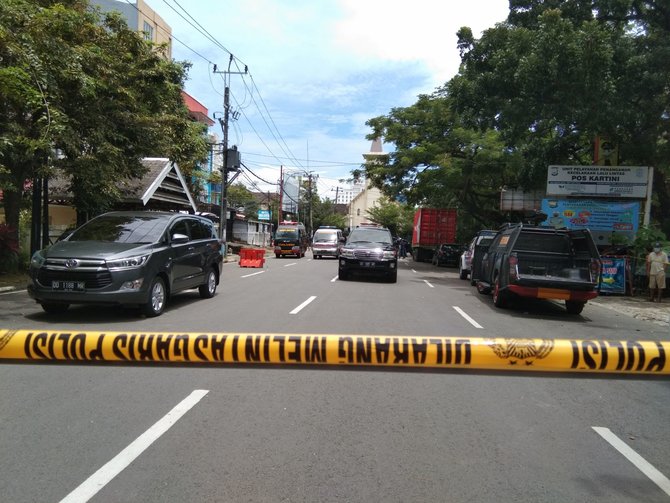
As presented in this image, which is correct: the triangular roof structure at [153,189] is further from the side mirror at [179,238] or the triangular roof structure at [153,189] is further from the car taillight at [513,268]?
the car taillight at [513,268]

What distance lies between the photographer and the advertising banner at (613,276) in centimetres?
1561

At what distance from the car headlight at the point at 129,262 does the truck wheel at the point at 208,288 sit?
306cm

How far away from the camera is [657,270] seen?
14.2 m

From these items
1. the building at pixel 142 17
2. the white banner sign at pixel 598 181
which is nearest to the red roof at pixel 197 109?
the building at pixel 142 17

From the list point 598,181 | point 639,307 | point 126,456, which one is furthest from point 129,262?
point 598,181

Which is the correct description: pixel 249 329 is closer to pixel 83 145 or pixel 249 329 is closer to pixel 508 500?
pixel 508 500

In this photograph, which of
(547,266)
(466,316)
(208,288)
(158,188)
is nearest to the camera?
(466,316)

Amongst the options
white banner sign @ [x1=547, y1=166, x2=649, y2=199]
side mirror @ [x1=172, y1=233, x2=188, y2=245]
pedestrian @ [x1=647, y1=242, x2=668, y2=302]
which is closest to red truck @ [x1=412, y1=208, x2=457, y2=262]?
white banner sign @ [x1=547, y1=166, x2=649, y2=199]

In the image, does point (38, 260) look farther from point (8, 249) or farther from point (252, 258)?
point (252, 258)

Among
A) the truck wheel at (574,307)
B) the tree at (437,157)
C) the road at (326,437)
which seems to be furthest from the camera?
the tree at (437,157)

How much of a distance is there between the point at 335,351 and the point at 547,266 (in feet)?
32.8

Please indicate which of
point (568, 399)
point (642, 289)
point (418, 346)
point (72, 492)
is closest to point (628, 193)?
point (642, 289)

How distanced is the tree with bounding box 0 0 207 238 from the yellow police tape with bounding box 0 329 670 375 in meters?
7.32

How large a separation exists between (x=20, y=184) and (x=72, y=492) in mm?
13390
